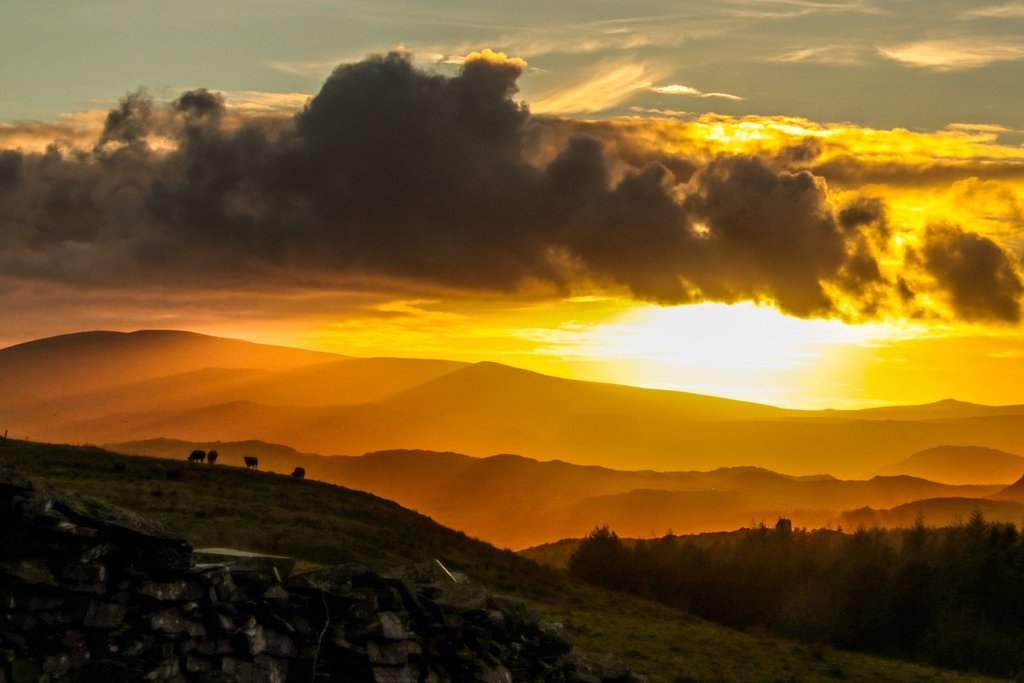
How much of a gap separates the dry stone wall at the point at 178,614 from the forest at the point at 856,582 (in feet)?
112

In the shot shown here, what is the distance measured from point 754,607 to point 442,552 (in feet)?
65.0

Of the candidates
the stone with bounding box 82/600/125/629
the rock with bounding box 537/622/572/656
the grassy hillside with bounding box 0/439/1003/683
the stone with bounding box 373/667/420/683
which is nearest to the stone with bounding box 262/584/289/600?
the stone with bounding box 373/667/420/683

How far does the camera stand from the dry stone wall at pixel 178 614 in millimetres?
22812

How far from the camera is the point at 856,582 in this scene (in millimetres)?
61938

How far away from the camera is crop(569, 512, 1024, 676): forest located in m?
56.0

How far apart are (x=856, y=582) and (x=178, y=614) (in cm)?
4637

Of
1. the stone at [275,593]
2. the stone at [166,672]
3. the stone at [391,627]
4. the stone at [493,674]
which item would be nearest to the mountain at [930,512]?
the stone at [493,674]

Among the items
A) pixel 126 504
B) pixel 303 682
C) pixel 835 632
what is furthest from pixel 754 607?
pixel 303 682

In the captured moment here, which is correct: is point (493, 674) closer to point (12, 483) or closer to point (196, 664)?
point (196, 664)

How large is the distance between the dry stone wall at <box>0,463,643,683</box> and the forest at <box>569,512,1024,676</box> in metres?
34.2

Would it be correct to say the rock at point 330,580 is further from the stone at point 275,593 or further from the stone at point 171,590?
the stone at point 171,590

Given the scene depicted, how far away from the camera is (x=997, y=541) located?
208 ft

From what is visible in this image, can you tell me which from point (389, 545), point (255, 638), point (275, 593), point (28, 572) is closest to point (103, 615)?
point (28, 572)

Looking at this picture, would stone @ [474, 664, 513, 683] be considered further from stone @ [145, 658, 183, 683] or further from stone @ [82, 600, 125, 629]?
stone @ [82, 600, 125, 629]
